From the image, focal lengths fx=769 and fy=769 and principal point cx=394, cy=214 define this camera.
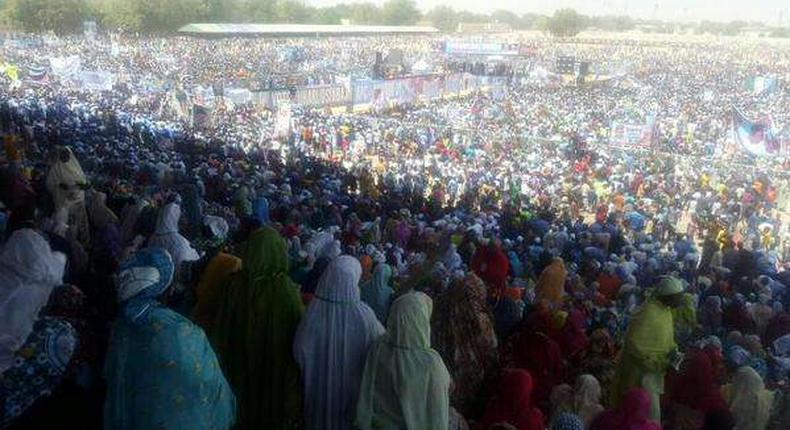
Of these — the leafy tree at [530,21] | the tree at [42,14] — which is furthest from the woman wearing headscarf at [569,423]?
the leafy tree at [530,21]

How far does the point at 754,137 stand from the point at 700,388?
12.0 meters

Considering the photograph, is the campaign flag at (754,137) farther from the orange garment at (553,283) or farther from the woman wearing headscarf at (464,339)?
the woman wearing headscarf at (464,339)

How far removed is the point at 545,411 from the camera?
280cm

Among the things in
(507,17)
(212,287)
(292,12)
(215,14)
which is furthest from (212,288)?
(507,17)

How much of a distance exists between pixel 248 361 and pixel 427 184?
414 inches

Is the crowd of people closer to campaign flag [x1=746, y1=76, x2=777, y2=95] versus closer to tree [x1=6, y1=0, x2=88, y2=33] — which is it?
campaign flag [x1=746, y1=76, x2=777, y2=95]

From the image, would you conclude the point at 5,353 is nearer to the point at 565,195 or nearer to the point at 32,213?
the point at 32,213

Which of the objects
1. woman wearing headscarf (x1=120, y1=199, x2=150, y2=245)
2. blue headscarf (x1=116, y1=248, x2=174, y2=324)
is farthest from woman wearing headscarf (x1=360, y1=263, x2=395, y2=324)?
blue headscarf (x1=116, y1=248, x2=174, y2=324)

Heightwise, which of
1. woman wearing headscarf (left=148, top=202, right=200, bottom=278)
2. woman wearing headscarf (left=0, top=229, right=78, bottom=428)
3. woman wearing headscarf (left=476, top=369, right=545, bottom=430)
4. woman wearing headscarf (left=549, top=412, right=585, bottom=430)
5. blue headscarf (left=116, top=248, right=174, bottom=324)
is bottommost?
woman wearing headscarf (left=476, top=369, right=545, bottom=430)

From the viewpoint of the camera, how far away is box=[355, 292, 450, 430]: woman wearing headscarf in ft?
6.69

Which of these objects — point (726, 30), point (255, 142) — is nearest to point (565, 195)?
point (255, 142)

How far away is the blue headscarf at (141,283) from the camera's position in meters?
1.71

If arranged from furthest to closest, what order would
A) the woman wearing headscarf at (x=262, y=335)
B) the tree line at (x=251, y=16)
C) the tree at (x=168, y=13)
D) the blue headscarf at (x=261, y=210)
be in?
the tree at (x=168, y=13) < the tree line at (x=251, y=16) < the blue headscarf at (x=261, y=210) < the woman wearing headscarf at (x=262, y=335)

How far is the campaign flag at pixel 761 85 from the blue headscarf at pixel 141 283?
86.2 ft
